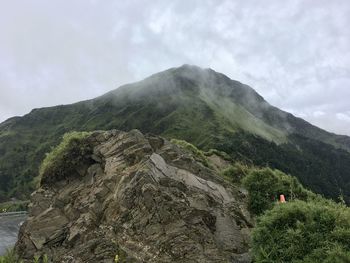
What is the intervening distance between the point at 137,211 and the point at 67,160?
837 centimetres

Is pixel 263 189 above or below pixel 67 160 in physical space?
below

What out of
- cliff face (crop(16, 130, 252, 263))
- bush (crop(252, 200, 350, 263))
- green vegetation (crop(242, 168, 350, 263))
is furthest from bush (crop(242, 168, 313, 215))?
bush (crop(252, 200, 350, 263))

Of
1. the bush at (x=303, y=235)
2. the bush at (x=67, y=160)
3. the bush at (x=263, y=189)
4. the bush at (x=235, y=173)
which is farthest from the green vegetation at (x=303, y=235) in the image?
the bush at (x=67, y=160)

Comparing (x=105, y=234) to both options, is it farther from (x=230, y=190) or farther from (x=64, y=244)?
(x=230, y=190)

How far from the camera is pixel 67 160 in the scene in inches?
1038

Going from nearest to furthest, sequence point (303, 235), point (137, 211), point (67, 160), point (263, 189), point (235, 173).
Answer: point (303, 235) → point (137, 211) → point (263, 189) → point (67, 160) → point (235, 173)

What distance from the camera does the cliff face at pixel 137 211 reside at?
18.0 metres

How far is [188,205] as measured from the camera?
2012 centimetres

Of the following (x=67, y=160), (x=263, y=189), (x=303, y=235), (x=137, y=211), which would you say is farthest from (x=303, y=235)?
(x=67, y=160)

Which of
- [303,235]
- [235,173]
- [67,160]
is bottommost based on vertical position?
[303,235]

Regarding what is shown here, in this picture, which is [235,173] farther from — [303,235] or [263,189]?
[303,235]

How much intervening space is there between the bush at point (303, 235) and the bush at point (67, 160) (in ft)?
43.4

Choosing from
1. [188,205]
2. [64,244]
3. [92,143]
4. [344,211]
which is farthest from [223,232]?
[92,143]

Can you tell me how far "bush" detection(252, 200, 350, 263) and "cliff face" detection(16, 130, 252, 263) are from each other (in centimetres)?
240
